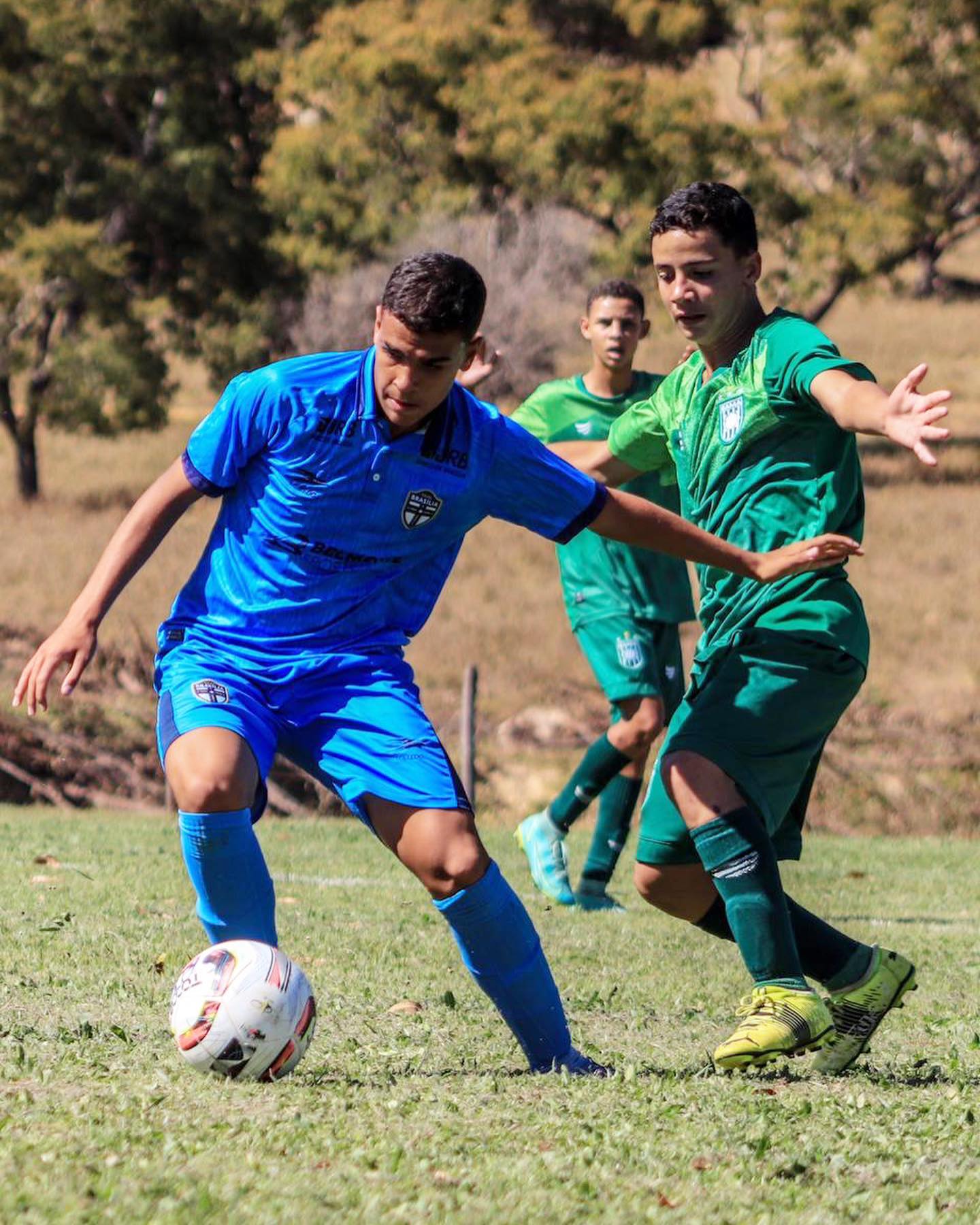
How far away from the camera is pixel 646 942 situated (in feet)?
23.6

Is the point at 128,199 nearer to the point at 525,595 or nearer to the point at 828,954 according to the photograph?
the point at 525,595

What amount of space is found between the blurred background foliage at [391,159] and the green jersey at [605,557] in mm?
24496

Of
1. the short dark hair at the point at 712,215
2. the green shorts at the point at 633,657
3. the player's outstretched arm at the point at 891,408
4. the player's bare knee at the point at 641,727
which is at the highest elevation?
the short dark hair at the point at 712,215

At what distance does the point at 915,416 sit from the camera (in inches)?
163

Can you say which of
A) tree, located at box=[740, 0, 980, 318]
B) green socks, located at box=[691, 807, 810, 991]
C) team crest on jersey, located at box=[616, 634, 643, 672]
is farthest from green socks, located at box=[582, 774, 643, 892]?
tree, located at box=[740, 0, 980, 318]

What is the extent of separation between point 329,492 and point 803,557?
1158mm

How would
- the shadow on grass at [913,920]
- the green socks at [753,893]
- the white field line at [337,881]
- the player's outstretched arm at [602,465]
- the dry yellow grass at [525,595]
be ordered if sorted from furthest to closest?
the dry yellow grass at [525,595] < the white field line at [337,881] < the shadow on grass at [913,920] < the player's outstretched arm at [602,465] < the green socks at [753,893]

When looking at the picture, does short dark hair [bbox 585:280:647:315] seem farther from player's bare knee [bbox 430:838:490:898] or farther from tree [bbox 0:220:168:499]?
tree [bbox 0:220:168:499]

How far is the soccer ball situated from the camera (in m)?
4.08

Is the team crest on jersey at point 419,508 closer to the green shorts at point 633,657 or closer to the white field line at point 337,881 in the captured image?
the green shorts at point 633,657

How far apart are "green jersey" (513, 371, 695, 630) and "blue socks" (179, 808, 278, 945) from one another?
13.8 ft

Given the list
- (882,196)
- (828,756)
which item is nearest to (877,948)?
(828,756)

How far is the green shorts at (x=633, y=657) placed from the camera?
28.1ft

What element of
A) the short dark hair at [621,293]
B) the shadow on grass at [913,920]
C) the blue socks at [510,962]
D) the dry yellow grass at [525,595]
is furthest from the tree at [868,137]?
the blue socks at [510,962]
